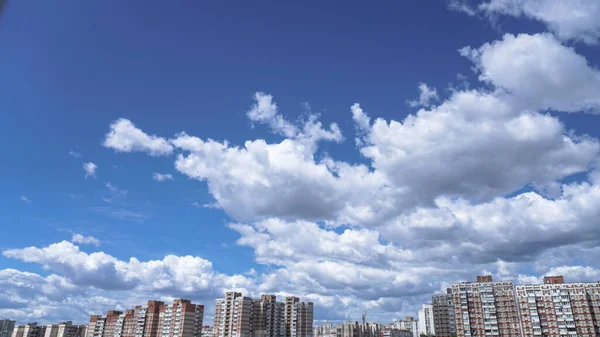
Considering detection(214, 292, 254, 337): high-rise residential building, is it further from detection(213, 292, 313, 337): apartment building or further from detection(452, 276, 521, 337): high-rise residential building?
detection(452, 276, 521, 337): high-rise residential building

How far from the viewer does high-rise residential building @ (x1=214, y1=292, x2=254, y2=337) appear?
18400 cm

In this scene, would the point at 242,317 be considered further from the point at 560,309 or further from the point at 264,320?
the point at 560,309

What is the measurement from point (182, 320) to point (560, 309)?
470 ft

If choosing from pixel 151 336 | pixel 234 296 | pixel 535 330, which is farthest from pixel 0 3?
pixel 151 336

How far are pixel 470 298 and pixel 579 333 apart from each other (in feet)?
107

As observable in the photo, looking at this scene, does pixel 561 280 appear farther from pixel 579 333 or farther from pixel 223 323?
pixel 223 323

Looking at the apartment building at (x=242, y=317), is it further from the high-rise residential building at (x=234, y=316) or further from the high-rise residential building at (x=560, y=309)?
the high-rise residential building at (x=560, y=309)

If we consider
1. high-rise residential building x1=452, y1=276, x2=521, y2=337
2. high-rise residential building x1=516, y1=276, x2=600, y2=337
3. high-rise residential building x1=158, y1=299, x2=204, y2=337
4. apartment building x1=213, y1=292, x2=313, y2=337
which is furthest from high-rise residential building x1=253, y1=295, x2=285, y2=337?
high-rise residential building x1=516, y1=276, x2=600, y2=337

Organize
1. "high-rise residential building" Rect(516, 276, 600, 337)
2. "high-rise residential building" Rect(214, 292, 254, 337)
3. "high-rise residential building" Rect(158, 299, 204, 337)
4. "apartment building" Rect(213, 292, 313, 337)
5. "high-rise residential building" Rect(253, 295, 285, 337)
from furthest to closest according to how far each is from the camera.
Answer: "high-rise residential building" Rect(253, 295, 285, 337) < "high-rise residential building" Rect(158, 299, 204, 337) < "apartment building" Rect(213, 292, 313, 337) < "high-rise residential building" Rect(214, 292, 254, 337) < "high-rise residential building" Rect(516, 276, 600, 337)

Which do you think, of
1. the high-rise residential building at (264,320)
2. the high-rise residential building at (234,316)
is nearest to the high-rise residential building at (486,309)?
the high-rise residential building at (264,320)

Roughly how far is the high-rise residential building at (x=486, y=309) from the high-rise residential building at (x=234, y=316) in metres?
83.3

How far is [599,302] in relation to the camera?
137375 mm

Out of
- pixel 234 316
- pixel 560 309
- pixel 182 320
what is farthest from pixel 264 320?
pixel 560 309

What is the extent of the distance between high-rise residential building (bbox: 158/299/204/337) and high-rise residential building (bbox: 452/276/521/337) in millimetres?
108389
